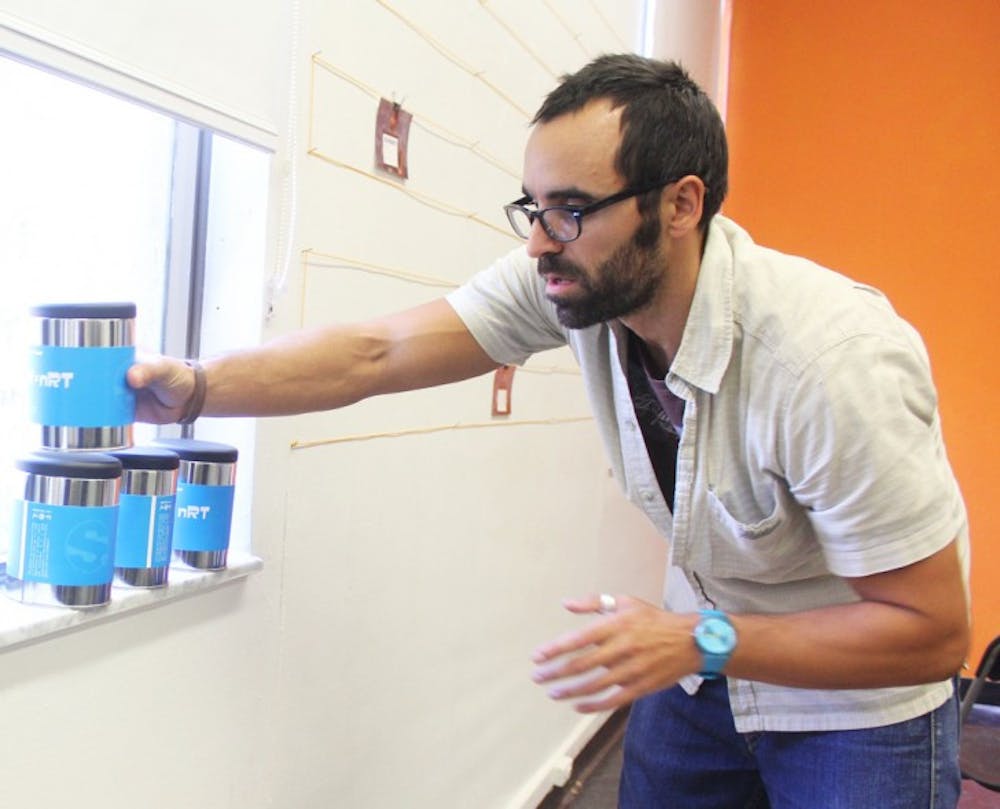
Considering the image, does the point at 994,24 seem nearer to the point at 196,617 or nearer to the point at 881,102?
the point at 881,102

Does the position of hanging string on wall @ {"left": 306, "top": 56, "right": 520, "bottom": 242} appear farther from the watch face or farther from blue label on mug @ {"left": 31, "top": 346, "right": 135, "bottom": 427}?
the watch face

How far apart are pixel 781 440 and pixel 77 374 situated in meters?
0.76

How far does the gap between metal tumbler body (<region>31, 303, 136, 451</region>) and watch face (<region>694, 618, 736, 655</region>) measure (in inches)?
25.1

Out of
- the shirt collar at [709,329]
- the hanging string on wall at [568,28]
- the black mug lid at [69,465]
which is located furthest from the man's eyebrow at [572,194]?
the hanging string on wall at [568,28]

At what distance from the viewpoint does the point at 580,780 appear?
2.61 meters

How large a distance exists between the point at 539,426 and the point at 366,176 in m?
0.96

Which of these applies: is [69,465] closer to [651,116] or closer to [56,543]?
[56,543]

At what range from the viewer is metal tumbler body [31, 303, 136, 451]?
863 millimetres

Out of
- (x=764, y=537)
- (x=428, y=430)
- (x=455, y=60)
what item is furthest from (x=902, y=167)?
Answer: (x=764, y=537)

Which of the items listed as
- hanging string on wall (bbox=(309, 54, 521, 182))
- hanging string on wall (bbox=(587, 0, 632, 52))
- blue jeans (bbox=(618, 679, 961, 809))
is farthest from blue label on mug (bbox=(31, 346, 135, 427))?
hanging string on wall (bbox=(587, 0, 632, 52))

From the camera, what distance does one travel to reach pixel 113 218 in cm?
109

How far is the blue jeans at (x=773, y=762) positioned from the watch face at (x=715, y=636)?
330mm

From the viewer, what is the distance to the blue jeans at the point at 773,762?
111cm

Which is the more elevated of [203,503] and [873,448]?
[873,448]
